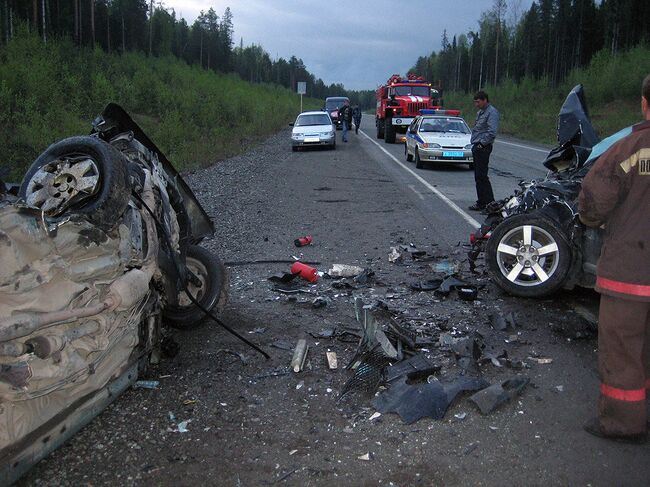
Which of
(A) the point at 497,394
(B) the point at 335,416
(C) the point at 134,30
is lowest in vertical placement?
(B) the point at 335,416

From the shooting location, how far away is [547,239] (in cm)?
513

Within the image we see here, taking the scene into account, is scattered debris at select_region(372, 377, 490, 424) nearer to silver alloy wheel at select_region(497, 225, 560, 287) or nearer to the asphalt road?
silver alloy wheel at select_region(497, 225, 560, 287)

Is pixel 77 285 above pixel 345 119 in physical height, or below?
below

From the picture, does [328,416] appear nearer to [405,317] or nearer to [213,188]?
[405,317]

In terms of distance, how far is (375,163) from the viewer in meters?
18.8

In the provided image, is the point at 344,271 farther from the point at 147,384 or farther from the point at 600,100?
the point at 600,100

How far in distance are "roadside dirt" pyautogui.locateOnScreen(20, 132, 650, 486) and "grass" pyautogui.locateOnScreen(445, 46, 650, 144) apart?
29.0 m

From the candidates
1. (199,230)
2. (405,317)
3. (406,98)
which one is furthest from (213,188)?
(406,98)

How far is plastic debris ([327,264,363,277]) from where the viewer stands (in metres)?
6.09

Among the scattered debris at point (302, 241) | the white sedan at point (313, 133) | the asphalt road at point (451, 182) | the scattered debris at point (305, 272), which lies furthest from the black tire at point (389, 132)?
the scattered debris at point (305, 272)

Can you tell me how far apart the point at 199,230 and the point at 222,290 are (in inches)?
28.1

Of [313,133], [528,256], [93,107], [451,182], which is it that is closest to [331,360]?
[528,256]

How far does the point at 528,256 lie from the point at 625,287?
2.28m

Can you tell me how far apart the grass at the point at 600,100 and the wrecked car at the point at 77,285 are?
1220 inches
